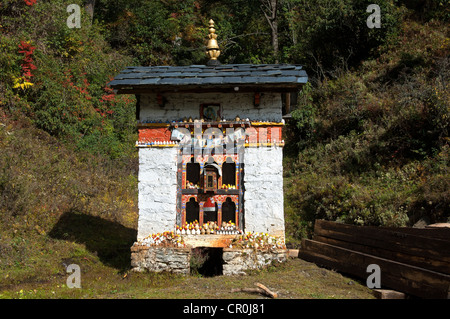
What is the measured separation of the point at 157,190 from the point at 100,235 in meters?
4.40

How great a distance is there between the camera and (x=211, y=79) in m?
9.15

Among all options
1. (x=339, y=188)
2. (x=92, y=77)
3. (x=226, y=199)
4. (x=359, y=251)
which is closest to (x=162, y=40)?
(x=92, y=77)

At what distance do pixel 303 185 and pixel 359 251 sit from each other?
6987 mm

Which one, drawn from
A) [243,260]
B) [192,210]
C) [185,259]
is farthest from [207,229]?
[243,260]

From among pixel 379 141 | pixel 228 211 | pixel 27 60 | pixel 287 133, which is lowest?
pixel 228 211

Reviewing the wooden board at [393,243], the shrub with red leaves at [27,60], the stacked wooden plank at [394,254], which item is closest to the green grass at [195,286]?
the stacked wooden plank at [394,254]

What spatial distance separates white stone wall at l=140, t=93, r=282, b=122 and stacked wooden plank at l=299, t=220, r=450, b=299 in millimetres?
3167

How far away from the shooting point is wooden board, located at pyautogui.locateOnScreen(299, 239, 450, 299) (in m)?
5.97

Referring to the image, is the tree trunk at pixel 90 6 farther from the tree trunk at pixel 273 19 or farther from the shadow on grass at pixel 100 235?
the shadow on grass at pixel 100 235

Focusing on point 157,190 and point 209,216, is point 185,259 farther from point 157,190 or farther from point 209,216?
point 157,190

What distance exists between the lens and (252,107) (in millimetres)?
9547

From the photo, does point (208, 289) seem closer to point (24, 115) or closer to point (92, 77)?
point (24, 115)

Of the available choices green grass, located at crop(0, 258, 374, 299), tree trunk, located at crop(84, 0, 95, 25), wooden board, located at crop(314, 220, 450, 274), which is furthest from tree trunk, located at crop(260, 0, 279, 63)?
green grass, located at crop(0, 258, 374, 299)

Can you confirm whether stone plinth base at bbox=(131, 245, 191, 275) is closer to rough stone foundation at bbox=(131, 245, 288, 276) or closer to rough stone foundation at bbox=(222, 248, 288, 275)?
rough stone foundation at bbox=(131, 245, 288, 276)
